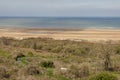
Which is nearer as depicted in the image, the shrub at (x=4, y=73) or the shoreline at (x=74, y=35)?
the shrub at (x=4, y=73)

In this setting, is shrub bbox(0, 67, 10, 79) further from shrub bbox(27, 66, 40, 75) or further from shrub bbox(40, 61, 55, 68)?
shrub bbox(40, 61, 55, 68)

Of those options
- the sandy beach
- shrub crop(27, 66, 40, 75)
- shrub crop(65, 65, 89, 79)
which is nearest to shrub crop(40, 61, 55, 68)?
shrub crop(27, 66, 40, 75)

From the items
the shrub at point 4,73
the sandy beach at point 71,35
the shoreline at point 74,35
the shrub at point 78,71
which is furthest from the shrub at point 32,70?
the sandy beach at point 71,35

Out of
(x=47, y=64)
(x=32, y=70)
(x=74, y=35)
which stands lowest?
(x=74, y=35)

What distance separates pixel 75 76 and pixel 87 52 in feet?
48.0

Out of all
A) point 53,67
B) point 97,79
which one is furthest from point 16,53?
point 97,79

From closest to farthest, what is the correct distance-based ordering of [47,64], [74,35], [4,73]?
[4,73] → [47,64] → [74,35]

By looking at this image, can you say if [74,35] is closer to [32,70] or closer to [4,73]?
[32,70]

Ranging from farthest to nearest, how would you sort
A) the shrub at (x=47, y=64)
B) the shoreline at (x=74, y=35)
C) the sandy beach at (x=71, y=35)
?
the sandy beach at (x=71, y=35)
the shoreline at (x=74, y=35)
the shrub at (x=47, y=64)

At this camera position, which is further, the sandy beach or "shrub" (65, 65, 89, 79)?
the sandy beach

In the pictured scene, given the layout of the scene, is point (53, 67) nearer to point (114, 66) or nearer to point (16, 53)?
point (114, 66)

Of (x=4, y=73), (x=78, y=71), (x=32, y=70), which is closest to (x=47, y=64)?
(x=32, y=70)

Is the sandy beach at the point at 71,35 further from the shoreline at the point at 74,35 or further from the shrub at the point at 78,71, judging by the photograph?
the shrub at the point at 78,71

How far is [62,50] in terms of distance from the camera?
109 feet
